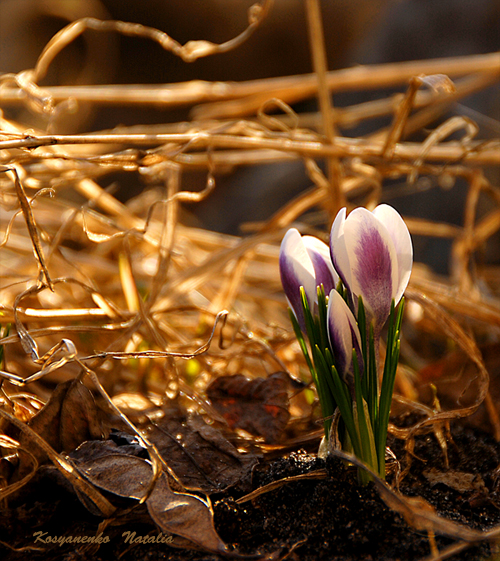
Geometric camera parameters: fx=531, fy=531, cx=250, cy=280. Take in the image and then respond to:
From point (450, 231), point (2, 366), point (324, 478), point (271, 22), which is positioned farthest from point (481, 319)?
point (271, 22)

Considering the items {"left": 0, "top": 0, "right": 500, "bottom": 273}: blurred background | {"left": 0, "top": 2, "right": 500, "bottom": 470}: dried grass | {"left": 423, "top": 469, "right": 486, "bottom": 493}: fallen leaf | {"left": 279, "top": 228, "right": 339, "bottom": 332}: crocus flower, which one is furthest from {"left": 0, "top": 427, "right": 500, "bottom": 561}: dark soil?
{"left": 0, "top": 0, "right": 500, "bottom": 273}: blurred background

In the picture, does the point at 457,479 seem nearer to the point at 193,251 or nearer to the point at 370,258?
the point at 370,258

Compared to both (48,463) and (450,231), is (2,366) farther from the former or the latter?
(450,231)

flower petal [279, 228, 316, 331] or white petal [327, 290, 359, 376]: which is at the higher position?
flower petal [279, 228, 316, 331]

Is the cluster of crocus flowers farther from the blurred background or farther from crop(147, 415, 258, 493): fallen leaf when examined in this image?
the blurred background

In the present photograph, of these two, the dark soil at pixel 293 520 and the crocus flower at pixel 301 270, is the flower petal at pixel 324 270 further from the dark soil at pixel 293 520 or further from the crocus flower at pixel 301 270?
the dark soil at pixel 293 520

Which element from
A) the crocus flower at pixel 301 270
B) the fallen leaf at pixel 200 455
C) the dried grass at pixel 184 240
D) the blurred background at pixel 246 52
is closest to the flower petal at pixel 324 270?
the crocus flower at pixel 301 270

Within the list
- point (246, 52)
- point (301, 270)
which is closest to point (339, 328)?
point (301, 270)
